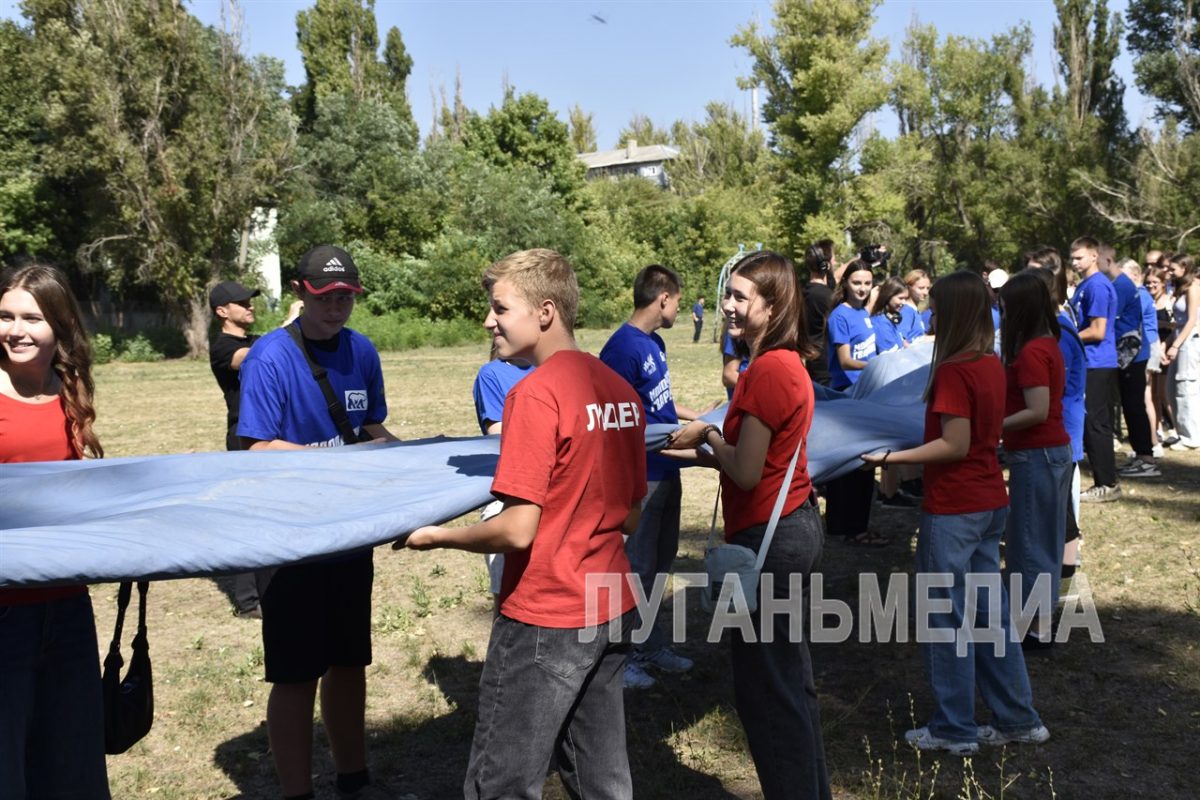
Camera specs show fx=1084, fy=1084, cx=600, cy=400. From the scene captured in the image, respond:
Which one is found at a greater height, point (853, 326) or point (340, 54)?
point (340, 54)

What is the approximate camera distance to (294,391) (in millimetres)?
4098

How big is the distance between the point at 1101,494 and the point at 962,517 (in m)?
5.71

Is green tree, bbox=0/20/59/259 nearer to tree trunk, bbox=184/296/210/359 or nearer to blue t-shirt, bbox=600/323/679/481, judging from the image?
tree trunk, bbox=184/296/210/359

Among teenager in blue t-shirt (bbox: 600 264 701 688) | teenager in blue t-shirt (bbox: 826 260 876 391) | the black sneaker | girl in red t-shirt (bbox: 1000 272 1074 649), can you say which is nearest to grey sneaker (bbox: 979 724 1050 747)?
girl in red t-shirt (bbox: 1000 272 1074 649)

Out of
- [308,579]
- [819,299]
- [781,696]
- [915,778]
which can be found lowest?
[915,778]

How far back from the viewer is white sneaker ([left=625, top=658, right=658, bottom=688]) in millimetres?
5652

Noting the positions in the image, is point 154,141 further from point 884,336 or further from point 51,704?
point 51,704

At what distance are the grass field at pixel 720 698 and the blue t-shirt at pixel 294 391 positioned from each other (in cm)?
127

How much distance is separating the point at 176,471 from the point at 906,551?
610cm

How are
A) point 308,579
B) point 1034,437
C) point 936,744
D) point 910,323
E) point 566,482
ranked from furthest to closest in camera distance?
point 910,323
point 1034,437
point 936,744
point 308,579
point 566,482

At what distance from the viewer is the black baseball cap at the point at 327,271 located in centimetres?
404

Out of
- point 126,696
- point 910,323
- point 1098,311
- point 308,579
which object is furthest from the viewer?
point 910,323

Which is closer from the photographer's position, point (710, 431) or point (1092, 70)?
point (710, 431)

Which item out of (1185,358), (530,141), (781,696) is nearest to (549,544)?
(781,696)
